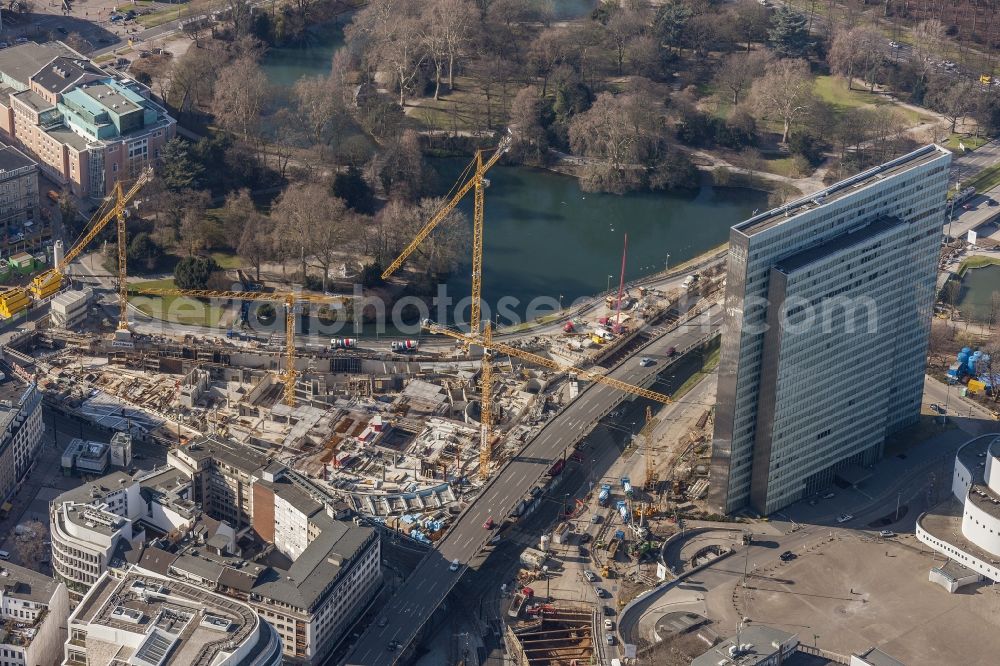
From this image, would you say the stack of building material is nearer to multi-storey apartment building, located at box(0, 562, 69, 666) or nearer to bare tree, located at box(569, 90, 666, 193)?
multi-storey apartment building, located at box(0, 562, 69, 666)

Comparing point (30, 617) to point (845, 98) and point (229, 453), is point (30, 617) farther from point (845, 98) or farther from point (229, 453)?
point (845, 98)

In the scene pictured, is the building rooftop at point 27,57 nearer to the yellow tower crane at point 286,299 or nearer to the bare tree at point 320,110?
the bare tree at point 320,110

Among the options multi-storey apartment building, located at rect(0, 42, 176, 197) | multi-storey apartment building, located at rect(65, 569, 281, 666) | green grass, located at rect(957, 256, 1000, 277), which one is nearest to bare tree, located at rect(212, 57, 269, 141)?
multi-storey apartment building, located at rect(0, 42, 176, 197)

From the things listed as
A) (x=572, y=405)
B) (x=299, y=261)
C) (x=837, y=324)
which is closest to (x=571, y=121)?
(x=299, y=261)

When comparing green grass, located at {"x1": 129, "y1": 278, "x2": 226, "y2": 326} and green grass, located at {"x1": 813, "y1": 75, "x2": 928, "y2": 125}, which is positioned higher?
green grass, located at {"x1": 813, "y1": 75, "x2": 928, "y2": 125}

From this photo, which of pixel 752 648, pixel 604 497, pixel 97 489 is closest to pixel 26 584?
pixel 97 489

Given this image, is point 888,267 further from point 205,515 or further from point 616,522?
point 205,515
